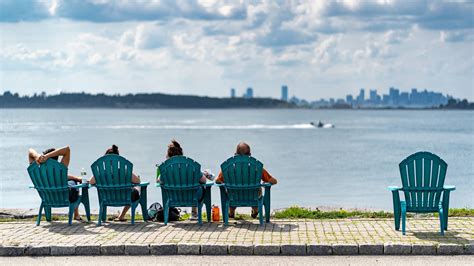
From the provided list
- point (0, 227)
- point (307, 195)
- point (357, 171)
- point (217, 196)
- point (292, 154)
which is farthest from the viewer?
point (292, 154)

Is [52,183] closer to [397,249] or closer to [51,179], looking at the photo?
[51,179]

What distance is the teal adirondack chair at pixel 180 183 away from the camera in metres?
10.7

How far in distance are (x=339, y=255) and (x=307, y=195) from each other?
14516 millimetres

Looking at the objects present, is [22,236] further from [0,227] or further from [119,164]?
[119,164]

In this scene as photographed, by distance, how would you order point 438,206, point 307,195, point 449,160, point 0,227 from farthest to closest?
1. point 449,160
2. point 307,195
3. point 0,227
4. point 438,206

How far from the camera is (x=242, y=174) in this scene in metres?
10.6

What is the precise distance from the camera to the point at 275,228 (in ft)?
33.5

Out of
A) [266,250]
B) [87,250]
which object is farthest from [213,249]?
[87,250]

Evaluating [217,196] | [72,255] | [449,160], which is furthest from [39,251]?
[449,160]

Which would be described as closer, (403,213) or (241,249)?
(241,249)

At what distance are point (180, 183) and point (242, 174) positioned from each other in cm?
88

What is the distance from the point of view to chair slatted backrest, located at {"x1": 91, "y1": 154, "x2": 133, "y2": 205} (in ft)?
35.2

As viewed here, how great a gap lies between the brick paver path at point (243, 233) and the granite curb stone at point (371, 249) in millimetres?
210

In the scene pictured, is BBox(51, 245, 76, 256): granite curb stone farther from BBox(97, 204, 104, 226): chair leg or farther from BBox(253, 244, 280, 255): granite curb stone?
BBox(253, 244, 280, 255): granite curb stone
